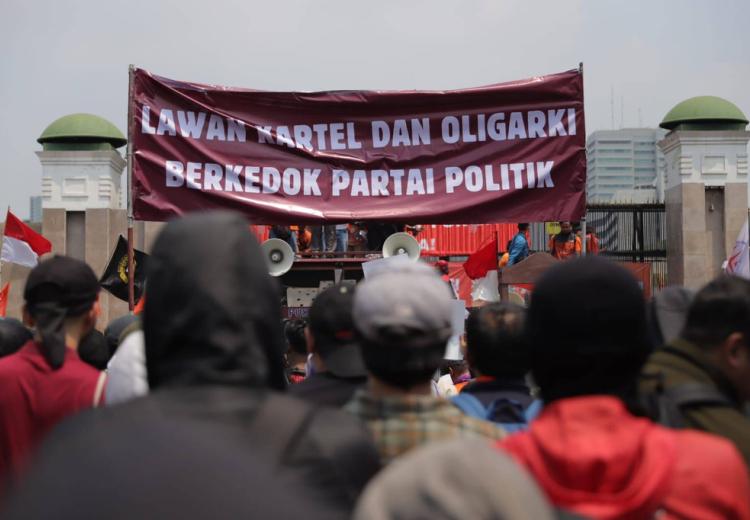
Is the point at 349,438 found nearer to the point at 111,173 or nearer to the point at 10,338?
the point at 10,338

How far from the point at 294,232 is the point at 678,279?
329 inches

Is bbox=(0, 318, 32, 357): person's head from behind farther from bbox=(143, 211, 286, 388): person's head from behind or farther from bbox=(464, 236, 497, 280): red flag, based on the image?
bbox=(464, 236, 497, 280): red flag

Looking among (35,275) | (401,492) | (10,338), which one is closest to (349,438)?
(401,492)

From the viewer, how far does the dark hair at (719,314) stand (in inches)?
112

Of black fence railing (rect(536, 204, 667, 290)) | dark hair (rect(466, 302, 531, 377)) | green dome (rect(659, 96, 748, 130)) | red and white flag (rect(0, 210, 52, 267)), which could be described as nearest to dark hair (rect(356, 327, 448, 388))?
dark hair (rect(466, 302, 531, 377))

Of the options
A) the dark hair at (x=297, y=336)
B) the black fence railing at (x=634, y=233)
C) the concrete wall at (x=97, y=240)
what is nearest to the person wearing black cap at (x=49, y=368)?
the dark hair at (x=297, y=336)

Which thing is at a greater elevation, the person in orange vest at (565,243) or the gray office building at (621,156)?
the gray office building at (621,156)

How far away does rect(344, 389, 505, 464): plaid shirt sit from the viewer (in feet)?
8.47

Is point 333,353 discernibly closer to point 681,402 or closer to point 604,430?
point 681,402

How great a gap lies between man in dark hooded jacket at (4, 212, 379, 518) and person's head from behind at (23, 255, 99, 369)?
5.84 ft

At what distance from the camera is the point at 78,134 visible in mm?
20812

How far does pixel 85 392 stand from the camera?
3537 millimetres

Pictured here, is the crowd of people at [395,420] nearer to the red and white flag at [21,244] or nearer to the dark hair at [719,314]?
the dark hair at [719,314]

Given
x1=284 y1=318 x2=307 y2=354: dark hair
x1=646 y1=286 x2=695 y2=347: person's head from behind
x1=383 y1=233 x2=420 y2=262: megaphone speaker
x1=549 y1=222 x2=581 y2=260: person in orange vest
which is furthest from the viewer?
x1=549 y1=222 x2=581 y2=260: person in orange vest
